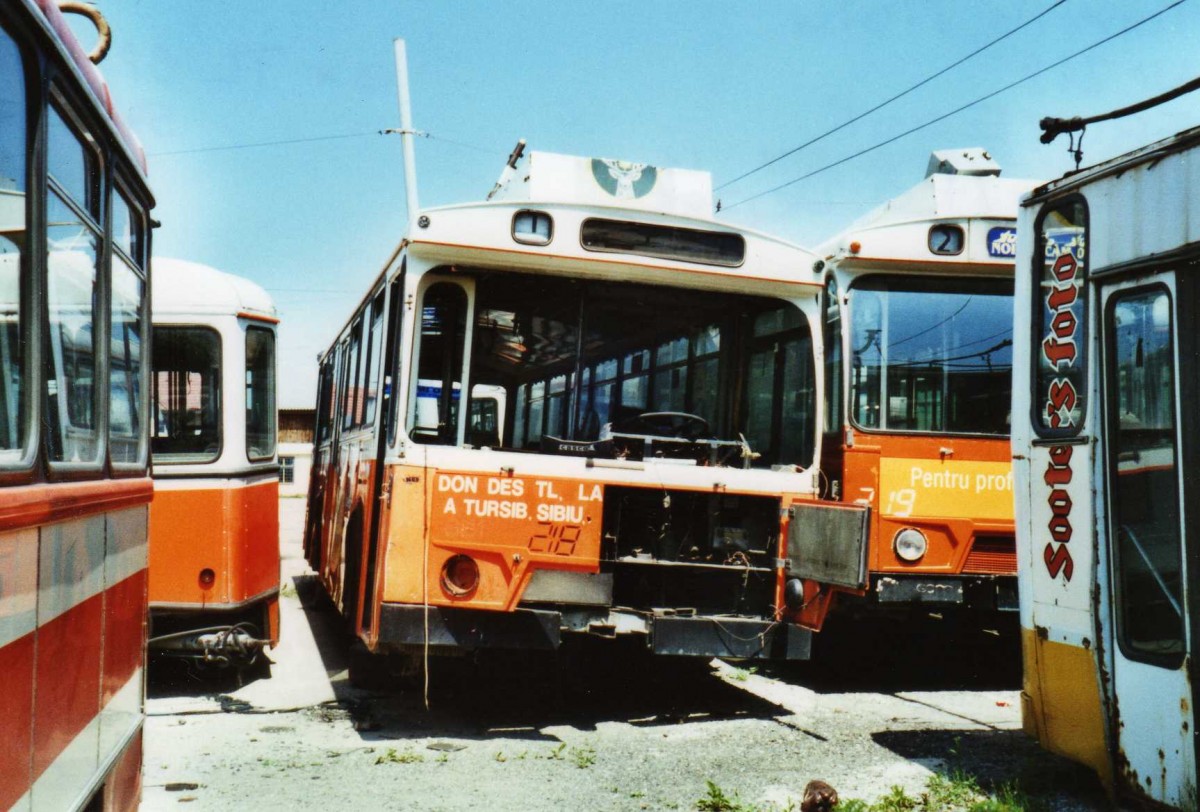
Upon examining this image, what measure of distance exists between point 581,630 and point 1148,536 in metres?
3.25

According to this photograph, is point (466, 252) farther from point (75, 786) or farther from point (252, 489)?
point (75, 786)

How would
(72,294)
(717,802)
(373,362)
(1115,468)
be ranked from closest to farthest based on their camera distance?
(72,294) < (1115,468) < (717,802) < (373,362)

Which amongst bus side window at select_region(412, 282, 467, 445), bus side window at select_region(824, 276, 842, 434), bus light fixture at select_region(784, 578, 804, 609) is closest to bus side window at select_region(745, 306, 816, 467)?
bus light fixture at select_region(784, 578, 804, 609)

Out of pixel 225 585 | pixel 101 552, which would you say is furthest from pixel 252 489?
pixel 101 552

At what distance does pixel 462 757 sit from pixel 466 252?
2945 mm

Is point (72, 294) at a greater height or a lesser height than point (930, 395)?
greater

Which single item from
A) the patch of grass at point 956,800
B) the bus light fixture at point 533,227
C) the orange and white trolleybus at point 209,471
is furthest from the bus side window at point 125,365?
the patch of grass at point 956,800

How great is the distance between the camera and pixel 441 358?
6688 mm

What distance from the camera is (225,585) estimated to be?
303 inches

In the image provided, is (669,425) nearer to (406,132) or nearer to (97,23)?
(97,23)

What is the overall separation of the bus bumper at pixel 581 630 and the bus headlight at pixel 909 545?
1232 mm

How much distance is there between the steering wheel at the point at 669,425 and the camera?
7.03 meters

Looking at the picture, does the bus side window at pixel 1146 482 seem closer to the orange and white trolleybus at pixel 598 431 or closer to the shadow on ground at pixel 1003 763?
the shadow on ground at pixel 1003 763

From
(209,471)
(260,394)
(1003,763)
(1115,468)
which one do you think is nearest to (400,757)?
(209,471)
